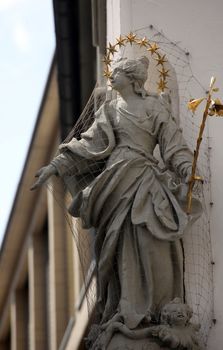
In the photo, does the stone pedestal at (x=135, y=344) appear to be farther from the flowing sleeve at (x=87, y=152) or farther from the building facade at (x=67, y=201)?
the flowing sleeve at (x=87, y=152)

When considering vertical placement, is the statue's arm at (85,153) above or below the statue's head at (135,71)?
below

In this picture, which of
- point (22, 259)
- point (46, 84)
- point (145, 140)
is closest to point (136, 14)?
point (145, 140)

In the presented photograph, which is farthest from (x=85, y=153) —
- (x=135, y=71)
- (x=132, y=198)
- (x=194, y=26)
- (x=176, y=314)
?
(x=194, y=26)

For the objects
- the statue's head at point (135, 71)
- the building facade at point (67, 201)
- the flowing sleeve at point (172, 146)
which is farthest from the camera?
the building facade at point (67, 201)

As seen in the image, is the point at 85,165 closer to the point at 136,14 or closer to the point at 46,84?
the point at 136,14

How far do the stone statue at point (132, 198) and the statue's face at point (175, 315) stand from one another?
56 mm

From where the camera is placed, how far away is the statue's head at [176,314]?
14.7 metres

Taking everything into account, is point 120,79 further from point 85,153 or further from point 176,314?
point 176,314

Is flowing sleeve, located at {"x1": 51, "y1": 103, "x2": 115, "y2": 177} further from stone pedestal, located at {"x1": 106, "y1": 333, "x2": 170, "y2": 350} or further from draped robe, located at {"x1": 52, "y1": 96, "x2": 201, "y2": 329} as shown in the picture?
stone pedestal, located at {"x1": 106, "y1": 333, "x2": 170, "y2": 350}

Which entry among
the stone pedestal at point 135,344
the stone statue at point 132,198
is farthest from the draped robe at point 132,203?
the stone pedestal at point 135,344

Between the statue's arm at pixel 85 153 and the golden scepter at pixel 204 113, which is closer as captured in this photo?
the golden scepter at pixel 204 113

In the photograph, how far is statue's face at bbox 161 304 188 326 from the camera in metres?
14.7

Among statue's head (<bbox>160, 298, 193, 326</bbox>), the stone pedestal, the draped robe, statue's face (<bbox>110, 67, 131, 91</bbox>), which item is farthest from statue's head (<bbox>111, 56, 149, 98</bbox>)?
the stone pedestal

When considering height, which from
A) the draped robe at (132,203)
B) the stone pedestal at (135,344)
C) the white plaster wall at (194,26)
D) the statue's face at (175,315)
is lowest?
the stone pedestal at (135,344)
